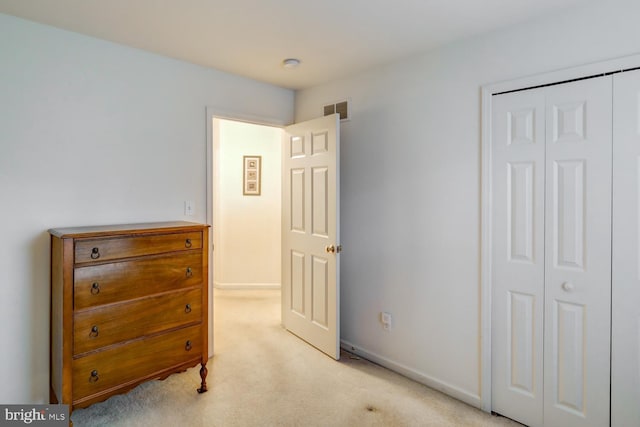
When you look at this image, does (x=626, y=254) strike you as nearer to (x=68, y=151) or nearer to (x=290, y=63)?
(x=290, y=63)

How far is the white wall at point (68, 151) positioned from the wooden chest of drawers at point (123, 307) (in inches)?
5.6

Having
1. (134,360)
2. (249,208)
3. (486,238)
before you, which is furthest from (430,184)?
(249,208)

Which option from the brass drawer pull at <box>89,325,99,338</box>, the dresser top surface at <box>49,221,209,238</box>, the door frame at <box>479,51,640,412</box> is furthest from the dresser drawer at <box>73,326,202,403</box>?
the door frame at <box>479,51,640,412</box>

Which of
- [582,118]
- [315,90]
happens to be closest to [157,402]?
[315,90]

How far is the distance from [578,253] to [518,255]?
1.00 feet

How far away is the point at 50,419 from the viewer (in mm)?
1925

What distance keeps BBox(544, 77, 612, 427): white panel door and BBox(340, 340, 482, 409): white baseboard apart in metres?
0.44

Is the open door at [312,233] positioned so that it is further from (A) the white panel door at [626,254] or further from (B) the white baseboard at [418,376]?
(A) the white panel door at [626,254]

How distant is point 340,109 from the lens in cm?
314

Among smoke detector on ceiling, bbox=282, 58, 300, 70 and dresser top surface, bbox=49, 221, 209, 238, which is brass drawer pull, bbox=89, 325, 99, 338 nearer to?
dresser top surface, bbox=49, 221, 209, 238

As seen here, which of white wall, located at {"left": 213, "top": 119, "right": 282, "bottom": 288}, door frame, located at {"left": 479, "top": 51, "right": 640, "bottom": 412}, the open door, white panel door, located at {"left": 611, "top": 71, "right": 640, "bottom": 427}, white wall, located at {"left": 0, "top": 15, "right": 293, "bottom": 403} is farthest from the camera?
white wall, located at {"left": 213, "top": 119, "right": 282, "bottom": 288}

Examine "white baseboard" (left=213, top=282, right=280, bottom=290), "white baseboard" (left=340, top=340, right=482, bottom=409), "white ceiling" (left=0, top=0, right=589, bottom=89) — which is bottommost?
"white baseboard" (left=340, top=340, right=482, bottom=409)

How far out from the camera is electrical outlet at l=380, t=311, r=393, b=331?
2791 mm

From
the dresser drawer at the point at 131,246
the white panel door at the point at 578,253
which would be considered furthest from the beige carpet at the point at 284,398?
the dresser drawer at the point at 131,246
